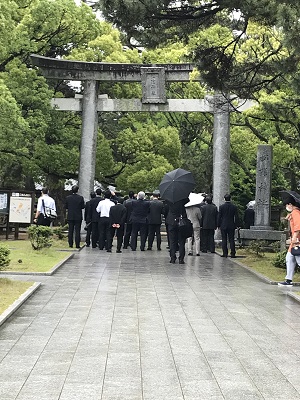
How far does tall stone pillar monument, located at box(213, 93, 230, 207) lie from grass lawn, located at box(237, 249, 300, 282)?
3309 mm

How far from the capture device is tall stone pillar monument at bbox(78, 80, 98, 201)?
25078 millimetres

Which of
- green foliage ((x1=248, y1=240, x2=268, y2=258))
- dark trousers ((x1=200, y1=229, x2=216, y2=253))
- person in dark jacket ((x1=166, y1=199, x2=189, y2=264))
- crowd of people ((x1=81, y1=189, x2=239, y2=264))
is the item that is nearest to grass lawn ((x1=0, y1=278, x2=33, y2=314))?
person in dark jacket ((x1=166, y1=199, x2=189, y2=264))

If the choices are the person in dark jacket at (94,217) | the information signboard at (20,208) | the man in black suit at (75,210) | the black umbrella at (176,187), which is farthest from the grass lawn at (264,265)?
the information signboard at (20,208)

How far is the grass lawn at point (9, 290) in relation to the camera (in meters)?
9.38

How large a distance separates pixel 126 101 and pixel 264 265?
11210 millimetres

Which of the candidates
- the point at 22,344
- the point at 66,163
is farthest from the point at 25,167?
the point at 22,344

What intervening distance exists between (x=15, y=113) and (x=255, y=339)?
14359 mm

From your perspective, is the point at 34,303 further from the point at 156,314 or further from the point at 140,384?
the point at 140,384

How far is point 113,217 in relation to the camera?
20.1 meters

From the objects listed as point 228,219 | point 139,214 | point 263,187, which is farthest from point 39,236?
point 263,187

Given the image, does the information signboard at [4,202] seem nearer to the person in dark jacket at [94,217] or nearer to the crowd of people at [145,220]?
the crowd of people at [145,220]

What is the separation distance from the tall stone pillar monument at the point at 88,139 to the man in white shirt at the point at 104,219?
4.12m

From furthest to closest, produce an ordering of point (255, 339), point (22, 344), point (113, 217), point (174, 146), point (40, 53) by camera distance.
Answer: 1. point (174, 146)
2. point (40, 53)
3. point (113, 217)
4. point (255, 339)
5. point (22, 344)

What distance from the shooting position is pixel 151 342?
739cm
